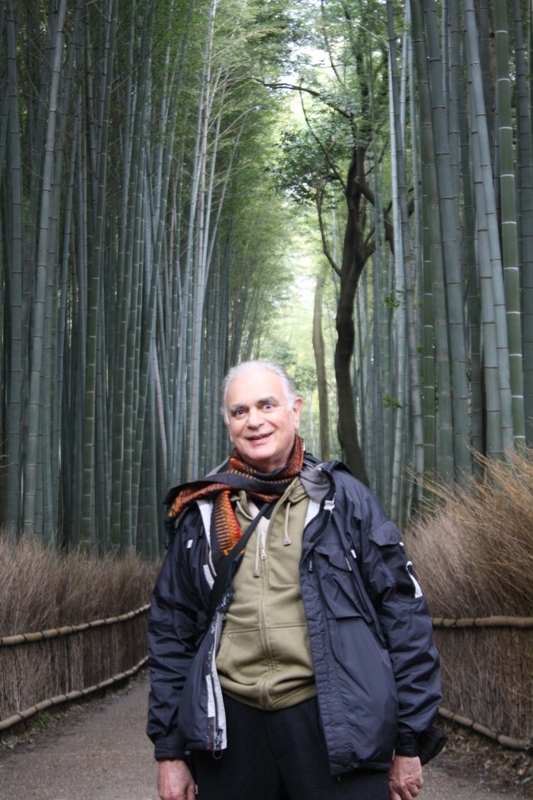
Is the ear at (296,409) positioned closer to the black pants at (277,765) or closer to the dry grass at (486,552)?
the black pants at (277,765)

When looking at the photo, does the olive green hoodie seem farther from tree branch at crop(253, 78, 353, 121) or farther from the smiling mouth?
tree branch at crop(253, 78, 353, 121)

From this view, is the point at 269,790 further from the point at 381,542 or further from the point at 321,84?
the point at 321,84

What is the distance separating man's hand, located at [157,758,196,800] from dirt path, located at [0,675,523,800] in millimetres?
1655

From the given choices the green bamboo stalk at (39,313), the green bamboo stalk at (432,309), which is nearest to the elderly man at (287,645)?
the green bamboo stalk at (432,309)

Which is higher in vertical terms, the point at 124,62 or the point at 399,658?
the point at 124,62

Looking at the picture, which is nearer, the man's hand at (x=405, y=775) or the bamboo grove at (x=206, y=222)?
the man's hand at (x=405, y=775)

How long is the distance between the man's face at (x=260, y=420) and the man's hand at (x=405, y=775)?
0.48 m

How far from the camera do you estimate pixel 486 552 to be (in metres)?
3.42

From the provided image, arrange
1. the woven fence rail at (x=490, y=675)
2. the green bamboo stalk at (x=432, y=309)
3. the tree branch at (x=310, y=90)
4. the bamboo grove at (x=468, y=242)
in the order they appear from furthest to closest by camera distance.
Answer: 1. the tree branch at (x=310, y=90)
2. the green bamboo stalk at (x=432, y=309)
3. the bamboo grove at (x=468, y=242)
4. the woven fence rail at (x=490, y=675)

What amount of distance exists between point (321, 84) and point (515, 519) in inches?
384

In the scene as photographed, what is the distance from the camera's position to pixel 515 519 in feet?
10.4

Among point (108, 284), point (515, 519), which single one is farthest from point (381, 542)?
point (108, 284)

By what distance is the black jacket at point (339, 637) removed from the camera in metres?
1.50

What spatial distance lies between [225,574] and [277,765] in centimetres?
28
